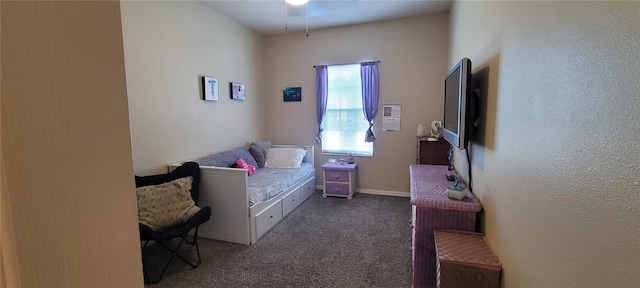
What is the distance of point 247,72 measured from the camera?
→ 468 centimetres

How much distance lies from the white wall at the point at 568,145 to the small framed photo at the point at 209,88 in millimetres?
3266

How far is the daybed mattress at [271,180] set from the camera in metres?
3.13

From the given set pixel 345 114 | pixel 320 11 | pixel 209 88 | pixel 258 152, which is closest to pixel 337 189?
pixel 345 114

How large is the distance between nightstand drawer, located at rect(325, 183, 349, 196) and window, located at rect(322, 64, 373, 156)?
641 millimetres

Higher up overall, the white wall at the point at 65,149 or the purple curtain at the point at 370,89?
the purple curtain at the point at 370,89

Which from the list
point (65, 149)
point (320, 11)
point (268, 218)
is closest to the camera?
point (65, 149)

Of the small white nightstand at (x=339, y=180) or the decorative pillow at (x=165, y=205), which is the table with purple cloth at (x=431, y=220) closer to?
the decorative pillow at (x=165, y=205)

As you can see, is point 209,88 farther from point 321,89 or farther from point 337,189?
point 337,189

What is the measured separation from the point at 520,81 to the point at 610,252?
87 cm

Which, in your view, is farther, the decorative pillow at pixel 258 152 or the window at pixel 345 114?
the window at pixel 345 114

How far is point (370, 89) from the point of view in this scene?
4.52m

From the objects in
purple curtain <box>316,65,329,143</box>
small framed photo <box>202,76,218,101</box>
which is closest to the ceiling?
purple curtain <box>316,65,329,143</box>

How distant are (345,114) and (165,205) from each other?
3.14 metres

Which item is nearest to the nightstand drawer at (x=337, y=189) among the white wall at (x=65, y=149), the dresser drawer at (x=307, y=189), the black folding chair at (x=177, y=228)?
the dresser drawer at (x=307, y=189)
